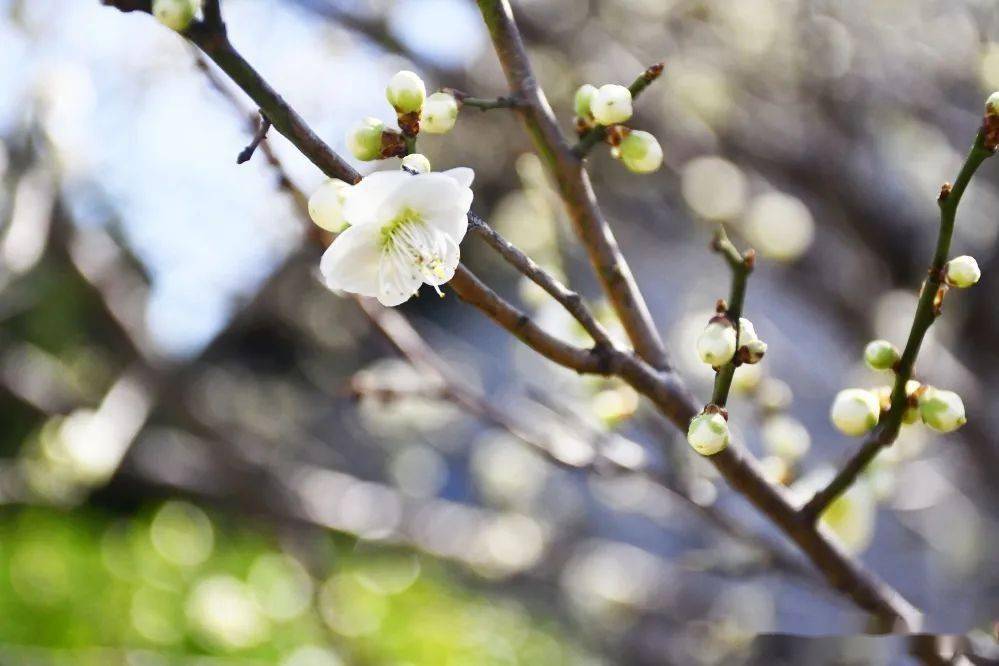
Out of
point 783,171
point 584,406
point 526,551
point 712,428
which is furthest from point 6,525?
point 712,428

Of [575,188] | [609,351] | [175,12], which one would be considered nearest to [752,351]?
[609,351]

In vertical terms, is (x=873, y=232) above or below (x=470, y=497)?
above

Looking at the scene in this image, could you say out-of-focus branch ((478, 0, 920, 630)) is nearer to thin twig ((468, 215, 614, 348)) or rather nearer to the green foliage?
thin twig ((468, 215, 614, 348))

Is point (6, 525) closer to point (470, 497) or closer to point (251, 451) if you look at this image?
point (251, 451)

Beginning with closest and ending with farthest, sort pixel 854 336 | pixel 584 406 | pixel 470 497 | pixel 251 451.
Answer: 1. pixel 584 406
2. pixel 854 336
3. pixel 251 451
4. pixel 470 497

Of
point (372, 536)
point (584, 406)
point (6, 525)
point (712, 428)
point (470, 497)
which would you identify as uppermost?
point (712, 428)

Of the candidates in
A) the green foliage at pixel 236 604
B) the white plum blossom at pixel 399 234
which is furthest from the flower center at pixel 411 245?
the green foliage at pixel 236 604

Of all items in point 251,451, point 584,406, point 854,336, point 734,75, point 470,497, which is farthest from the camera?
point 470,497
